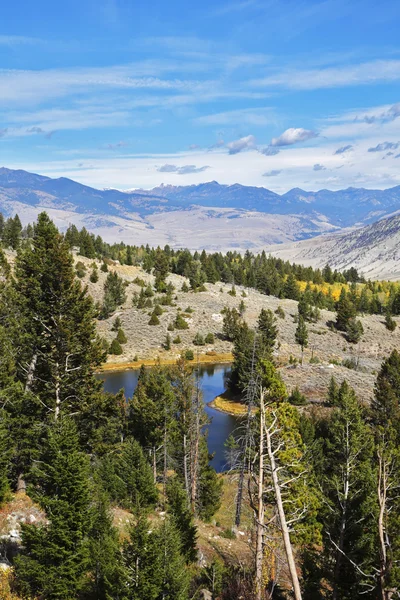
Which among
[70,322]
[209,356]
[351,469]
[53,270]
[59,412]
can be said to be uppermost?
[53,270]

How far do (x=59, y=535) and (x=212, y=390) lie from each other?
73089mm

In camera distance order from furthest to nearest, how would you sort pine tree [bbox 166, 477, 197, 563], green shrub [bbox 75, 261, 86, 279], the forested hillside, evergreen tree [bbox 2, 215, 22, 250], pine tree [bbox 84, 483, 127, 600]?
evergreen tree [bbox 2, 215, 22, 250]
green shrub [bbox 75, 261, 86, 279]
pine tree [bbox 166, 477, 197, 563]
pine tree [bbox 84, 483, 127, 600]
the forested hillside

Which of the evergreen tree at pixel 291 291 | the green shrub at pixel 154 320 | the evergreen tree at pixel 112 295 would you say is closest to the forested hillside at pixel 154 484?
the green shrub at pixel 154 320

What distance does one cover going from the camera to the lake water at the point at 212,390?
2355 inches

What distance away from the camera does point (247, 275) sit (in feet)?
555

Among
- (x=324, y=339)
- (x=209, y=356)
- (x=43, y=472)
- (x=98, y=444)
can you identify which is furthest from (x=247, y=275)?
(x=43, y=472)

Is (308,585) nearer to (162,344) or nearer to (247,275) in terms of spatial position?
(162,344)

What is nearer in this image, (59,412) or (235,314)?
(59,412)

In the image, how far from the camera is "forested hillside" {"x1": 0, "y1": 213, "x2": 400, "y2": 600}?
16547 mm

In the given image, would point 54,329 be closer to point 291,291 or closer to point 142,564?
point 142,564

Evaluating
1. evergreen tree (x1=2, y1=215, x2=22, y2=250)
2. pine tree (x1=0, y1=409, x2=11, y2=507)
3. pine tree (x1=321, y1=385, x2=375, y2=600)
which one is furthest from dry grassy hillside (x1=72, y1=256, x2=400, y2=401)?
pine tree (x1=0, y1=409, x2=11, y2=507)

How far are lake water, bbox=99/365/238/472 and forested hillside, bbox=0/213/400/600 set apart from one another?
11440mm

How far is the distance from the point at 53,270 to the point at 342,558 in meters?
21.4

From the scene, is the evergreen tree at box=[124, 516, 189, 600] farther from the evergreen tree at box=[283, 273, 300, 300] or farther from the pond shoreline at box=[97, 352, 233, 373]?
the evergreen tree at box=[283, 273, 300, 300]
